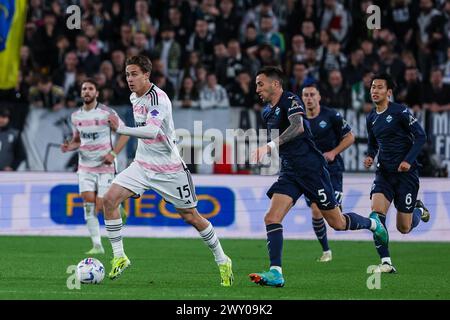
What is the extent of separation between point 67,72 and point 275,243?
38.0 ft

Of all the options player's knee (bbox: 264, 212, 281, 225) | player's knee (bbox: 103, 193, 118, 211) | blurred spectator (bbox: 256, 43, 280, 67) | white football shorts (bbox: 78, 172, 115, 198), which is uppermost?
blurred spectator (bbox: 256, 43, 280, 67)

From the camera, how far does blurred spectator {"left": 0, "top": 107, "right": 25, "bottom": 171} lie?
1969 centimetres

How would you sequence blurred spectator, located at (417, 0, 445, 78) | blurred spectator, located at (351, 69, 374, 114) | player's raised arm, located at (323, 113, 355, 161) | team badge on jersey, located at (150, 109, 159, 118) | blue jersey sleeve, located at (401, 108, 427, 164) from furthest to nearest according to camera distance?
blurred spectator, located at (417, 0, 445, 78)
blurred spectator, located at (351, 69, 374, 114)
player's raised arm, located at (323, 113, 355, 161)
blue jersey sleeve, located at (401, 108, 427, 164)
team badge on jersey, located at (150, 109, 159, 118)

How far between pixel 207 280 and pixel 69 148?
5478 millimetres

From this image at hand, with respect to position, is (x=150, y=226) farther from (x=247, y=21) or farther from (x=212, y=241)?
(x=212, y=241)

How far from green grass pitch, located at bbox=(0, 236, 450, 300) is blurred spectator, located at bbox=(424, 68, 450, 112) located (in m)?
3.00

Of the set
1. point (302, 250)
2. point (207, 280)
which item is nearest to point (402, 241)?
point (302, 250)

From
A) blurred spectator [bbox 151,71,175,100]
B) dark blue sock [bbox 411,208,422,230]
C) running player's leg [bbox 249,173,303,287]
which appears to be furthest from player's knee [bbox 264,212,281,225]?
blurred spectator [bbox 151,71,175,100]

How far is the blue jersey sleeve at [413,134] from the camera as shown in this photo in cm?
1288

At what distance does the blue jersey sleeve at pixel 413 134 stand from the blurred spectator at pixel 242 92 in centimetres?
730

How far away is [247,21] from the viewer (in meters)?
23.4

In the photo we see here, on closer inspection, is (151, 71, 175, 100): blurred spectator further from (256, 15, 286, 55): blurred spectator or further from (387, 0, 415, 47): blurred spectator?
(387, 0, 415, 47): blurred spectator

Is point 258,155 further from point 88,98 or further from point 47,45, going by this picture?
point 47,45

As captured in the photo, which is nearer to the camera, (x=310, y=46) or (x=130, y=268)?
(x=130, y=268)
